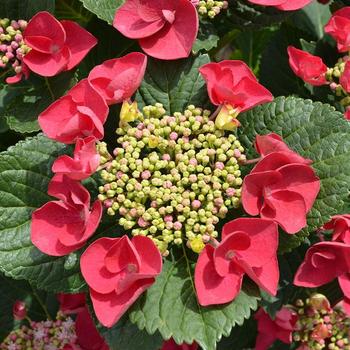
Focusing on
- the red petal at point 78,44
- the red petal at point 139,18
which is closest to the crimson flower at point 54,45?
the red petal at point 78,44

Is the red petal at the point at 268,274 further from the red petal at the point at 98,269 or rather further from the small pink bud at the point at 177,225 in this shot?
the red petal at the point at 98,269

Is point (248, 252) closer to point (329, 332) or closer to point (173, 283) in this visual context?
point (173, 283)

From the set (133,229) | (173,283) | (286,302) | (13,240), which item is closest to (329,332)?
(286,302)

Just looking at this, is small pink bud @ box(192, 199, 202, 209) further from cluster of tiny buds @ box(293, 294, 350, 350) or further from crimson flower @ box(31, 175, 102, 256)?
cluster of tiny buds @ box(293, 294, 350, 350)

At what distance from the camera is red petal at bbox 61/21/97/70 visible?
60.0 inches

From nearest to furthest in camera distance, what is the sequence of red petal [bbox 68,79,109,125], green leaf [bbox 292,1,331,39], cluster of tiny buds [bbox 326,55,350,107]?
red petal [bbox 68,79,109,125]
cluster of tiny buds [bbox 326,55,350,107]
green leaf [bbox 292,1,331,39]

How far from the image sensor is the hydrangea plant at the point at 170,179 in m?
1.22

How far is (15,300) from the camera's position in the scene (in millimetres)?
2016

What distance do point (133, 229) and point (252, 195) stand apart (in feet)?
0.75

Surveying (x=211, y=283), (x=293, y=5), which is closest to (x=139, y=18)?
(x=293, y=5)

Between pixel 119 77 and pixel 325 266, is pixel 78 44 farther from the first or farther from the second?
pixel 325 266

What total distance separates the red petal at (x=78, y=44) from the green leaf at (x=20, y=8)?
0.44 feet

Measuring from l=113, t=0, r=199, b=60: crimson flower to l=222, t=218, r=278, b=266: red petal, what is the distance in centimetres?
39

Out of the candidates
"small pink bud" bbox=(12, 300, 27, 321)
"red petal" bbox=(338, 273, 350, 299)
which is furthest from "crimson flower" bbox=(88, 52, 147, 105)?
"small pink bud" bbox=(12, 300, 27, 321)
